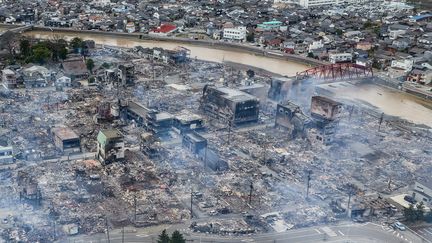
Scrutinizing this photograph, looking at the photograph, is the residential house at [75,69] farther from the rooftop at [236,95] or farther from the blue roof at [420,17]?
the blue roof at [420,17]

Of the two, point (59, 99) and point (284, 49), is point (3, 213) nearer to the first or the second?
point (59, 99)

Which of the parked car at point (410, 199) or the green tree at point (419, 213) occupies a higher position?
the green tree at point (419, 213)

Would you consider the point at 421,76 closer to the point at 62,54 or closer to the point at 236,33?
the point at 236,33

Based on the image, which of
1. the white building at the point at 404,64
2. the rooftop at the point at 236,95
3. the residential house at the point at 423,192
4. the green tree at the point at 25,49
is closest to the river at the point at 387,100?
the white building at the point at 404,64

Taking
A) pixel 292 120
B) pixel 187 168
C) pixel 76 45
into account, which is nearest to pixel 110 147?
pixel 187 168

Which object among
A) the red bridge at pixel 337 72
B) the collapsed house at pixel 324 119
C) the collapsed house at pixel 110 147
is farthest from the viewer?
the red bridge at pixel 337 72

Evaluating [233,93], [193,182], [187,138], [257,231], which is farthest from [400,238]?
[233,93]
